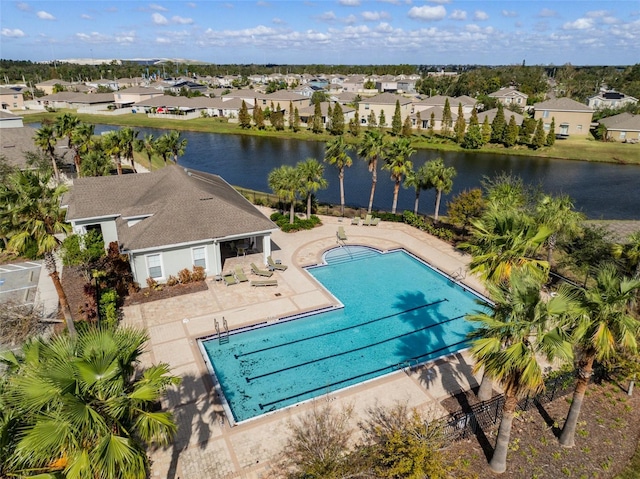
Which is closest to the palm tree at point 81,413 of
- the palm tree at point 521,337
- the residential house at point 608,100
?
the palm tree at point 521,337

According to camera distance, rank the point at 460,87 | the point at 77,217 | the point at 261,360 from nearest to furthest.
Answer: the point at 261,360 → the point at 77,217 → the point at 460,87

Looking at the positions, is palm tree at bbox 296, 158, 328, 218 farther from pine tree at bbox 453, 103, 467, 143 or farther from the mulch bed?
pine tree at bbox 453, 103, 467, 143

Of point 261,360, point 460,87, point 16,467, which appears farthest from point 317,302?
point 460,87

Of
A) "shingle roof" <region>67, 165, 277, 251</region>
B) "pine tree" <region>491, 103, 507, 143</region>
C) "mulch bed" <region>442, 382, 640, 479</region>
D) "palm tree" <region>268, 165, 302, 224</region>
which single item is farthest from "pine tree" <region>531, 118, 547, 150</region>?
"mulch bed" <region>442, 382, 640, 479</region>

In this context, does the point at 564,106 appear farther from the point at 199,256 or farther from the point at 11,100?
the point at 11,100

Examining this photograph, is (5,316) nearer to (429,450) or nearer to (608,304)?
(429,450)

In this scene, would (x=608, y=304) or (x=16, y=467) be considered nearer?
(x=16, y=467)

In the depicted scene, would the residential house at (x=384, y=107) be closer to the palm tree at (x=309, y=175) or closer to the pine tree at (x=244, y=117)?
the pine tree at (x=244, y=117)

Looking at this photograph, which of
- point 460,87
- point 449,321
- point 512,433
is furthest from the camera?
point 460,87
